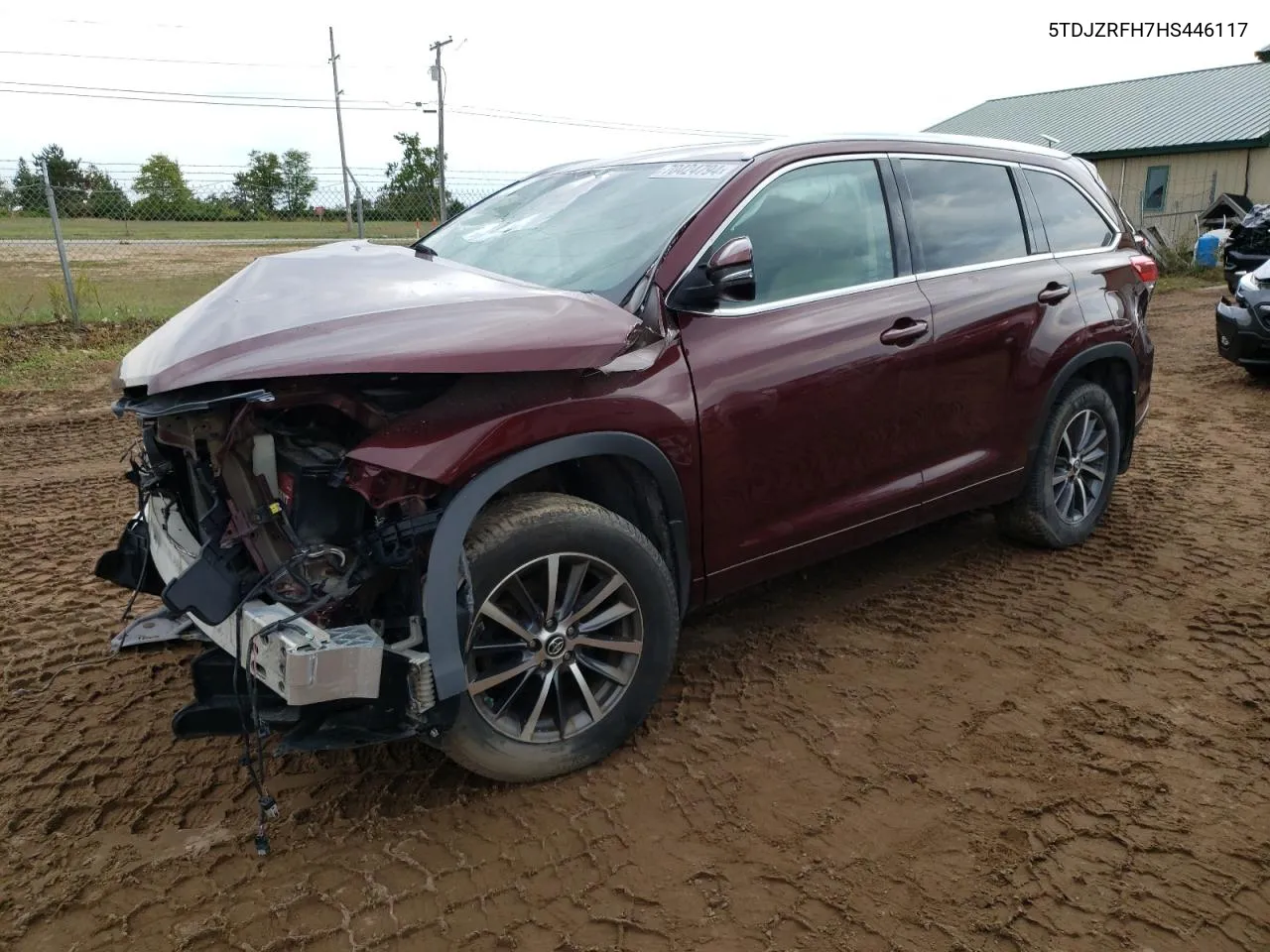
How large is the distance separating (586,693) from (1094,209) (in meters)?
3.61

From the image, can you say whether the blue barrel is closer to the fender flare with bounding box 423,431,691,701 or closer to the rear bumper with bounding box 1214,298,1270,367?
the rear bumper with bounding box 1214,298,1270,367

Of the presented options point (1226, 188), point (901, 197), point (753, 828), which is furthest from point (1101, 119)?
point (753, 828)

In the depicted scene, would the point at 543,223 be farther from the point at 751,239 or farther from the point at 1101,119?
the point at 1101,119

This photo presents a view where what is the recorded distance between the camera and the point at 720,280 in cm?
294

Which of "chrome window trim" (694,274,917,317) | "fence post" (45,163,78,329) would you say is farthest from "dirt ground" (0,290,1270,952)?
"fence post" (45,163,78,329)

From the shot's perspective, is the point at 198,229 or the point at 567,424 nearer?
the point at 567,424

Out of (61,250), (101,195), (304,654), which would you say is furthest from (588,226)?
(101,195)

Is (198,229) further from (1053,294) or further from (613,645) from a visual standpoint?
(613,645)

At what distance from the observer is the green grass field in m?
13.5

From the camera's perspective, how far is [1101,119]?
30.0 meters

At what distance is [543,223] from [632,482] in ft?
4.13

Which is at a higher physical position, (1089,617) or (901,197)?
(901,197)

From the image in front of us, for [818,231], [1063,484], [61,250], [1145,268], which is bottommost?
[1063,484]

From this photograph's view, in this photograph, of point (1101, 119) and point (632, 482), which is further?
point (1101, 119)
